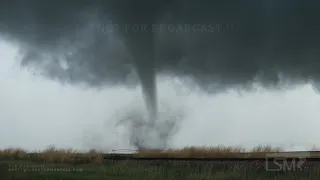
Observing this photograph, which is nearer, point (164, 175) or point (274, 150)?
point (164, 175)

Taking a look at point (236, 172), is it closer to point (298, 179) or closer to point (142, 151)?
point (298, 179)

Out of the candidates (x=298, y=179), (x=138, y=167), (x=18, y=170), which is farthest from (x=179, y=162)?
(x=18, y=170)

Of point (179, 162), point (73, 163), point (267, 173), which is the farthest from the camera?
point (73, 163)

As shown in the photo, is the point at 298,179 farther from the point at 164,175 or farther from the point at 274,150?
the point at 274,150

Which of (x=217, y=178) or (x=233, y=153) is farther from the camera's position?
(x=233, y=153)

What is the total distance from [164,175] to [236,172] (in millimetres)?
3858

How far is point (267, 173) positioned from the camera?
1054 inches

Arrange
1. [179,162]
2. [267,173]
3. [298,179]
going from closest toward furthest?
[298,179]
[267,173]
[179,162]

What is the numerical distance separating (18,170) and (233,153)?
53.5 ft

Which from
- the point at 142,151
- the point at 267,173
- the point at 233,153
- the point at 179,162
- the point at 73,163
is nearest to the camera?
the point at 267,173

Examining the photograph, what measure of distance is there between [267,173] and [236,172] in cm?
169

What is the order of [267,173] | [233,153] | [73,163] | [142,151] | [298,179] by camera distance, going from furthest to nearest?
[142,151], [233,153], [73,163], [267,173], [298,179]

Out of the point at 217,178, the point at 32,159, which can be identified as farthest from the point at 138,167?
the point at 32,159

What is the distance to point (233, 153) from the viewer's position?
121 feet
